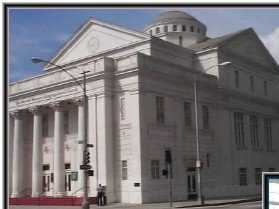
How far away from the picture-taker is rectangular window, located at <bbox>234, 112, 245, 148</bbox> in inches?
1628

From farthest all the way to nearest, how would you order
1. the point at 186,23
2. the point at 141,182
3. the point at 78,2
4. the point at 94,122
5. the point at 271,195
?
1. the point at 186,23
2. the point at 94,122
3. the point at 141,182
4. the point at 78,2
5. the point at 271,195

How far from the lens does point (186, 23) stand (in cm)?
4669

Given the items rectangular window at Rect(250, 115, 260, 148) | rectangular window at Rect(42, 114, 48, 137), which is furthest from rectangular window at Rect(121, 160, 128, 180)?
rectangular window at Rect(250, 115, 260, 148)

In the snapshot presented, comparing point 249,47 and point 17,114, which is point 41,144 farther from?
point 249,47

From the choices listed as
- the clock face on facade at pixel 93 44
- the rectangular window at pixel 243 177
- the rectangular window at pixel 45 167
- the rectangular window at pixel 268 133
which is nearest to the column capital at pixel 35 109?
the rectangular window at pixel 45 167

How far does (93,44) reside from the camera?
37.8 m

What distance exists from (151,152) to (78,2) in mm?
19355

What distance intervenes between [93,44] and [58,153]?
9.00 m

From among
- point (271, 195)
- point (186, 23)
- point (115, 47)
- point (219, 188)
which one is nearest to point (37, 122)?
point (115, 47)

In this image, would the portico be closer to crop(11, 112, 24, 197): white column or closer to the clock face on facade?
crop(11, 112, 24, 197): white column

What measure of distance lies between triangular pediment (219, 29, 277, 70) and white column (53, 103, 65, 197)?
15304 millimetres

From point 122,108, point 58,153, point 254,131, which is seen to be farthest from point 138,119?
point 254,131

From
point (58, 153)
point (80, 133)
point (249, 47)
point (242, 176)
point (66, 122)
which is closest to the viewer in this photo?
point (80, 133)

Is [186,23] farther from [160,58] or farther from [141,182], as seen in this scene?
[141,182]
